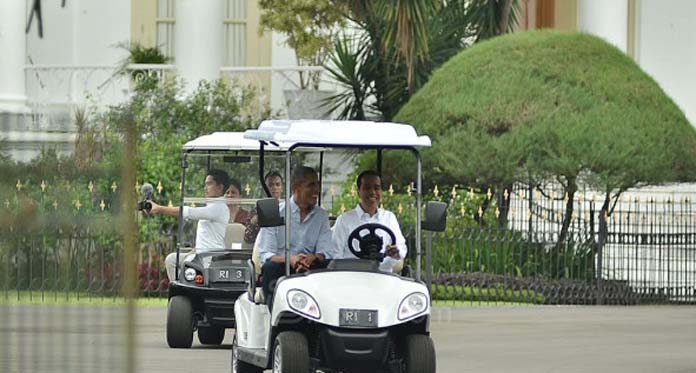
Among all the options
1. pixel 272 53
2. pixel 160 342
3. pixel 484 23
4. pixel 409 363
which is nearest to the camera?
pixel 409 363

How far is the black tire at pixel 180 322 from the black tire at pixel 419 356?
394cm

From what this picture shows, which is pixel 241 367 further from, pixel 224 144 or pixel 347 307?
pixel 224 144

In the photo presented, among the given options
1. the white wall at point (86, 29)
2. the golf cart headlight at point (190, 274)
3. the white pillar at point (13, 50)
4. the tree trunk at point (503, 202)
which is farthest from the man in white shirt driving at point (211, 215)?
the white wall at point (86, 29)

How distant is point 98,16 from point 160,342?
44.7ft

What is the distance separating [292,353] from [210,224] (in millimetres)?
4516

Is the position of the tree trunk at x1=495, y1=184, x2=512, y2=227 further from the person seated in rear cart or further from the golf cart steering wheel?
the golf cart steering wheel

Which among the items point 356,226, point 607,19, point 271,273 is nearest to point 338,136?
point 356,226

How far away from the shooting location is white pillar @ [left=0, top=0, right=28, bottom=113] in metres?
24.0

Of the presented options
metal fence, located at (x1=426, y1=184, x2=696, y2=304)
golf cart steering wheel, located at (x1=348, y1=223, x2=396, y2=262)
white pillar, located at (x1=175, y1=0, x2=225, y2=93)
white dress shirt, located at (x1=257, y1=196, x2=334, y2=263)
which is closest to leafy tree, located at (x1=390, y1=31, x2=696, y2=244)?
metal fence, located at (x1=426, y1=184, x2=696, y2=304)

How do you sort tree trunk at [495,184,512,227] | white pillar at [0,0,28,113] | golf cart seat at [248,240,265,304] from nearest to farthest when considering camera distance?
golf cart seat at [248,240,265,304] → tree trunk at [495,184,512,227] → white pillar at [0,0,28,113]

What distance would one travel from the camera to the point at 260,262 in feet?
38.2

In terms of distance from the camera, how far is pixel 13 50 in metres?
25.0

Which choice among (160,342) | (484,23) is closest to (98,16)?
(484,23)

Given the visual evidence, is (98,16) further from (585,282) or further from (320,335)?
(320,335)
